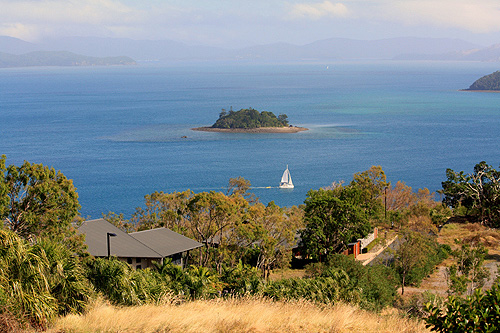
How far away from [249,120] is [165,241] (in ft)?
256

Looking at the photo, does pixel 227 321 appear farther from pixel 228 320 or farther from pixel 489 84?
pixel 489 84

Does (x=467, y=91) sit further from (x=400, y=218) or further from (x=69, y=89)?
(x=400, y=218)

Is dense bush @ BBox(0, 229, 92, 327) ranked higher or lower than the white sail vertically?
higher

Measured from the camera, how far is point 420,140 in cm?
8200

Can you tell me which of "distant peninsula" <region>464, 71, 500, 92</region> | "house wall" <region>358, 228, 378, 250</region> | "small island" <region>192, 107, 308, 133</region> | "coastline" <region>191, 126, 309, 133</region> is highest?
"distant peninsula" <region>464, 71, 500, 92</region>

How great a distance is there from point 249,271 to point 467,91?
568 ft

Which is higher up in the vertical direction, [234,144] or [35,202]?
[35,202]

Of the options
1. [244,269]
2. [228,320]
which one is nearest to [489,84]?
[244,269]

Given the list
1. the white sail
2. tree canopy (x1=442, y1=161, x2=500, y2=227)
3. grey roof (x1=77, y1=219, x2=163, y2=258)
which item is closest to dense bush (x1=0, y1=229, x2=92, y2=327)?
grey roof (x1=77, y1=219, x2=163, y2=258)

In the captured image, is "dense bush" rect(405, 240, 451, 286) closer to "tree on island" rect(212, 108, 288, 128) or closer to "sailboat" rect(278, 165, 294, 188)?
"sailboat" rect(278, 165, 294, 188)

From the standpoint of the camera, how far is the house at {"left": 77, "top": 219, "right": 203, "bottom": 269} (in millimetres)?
20766

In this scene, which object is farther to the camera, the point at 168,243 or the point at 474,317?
the point at 168,243

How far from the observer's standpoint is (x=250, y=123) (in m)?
98.8

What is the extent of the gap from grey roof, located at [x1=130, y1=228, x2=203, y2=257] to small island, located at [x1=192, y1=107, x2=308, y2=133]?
236 ft
